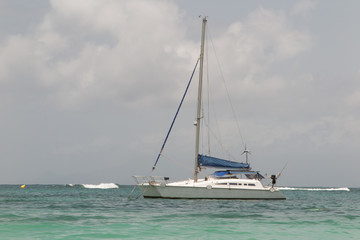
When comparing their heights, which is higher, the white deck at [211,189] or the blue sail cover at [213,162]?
the blue sail cover at [213,162]

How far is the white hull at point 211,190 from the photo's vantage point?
39125mm

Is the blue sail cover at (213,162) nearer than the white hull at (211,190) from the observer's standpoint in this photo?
No

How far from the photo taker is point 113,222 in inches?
921

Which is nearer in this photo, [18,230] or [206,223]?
[18,230]

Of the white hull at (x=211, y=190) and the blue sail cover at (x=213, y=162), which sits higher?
the blue sail cover at (x=213, y=162)

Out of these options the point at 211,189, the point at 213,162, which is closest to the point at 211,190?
the point at 211,189

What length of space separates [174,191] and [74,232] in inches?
803

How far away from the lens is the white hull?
39125mm

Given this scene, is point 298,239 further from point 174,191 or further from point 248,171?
point 248,171

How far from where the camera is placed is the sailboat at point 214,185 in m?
39.2

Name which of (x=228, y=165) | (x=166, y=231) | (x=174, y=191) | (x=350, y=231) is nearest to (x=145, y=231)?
(x=166, y=231)

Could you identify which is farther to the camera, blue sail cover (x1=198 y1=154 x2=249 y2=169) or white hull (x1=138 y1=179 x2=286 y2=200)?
blue sail cover (x1=198 y1=154 x2=249 y2=169)

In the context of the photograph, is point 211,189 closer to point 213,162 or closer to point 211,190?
point 211,190

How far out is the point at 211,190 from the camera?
3941 cm
